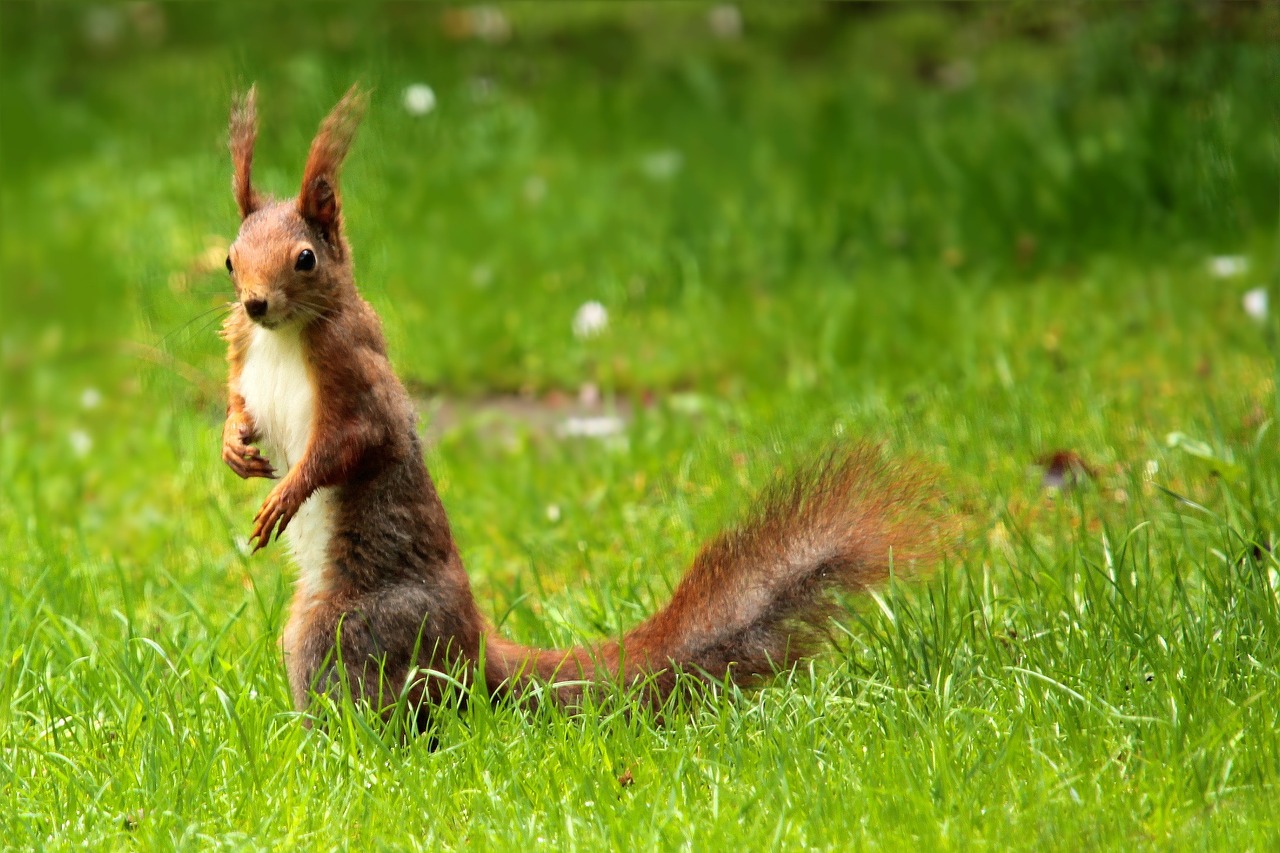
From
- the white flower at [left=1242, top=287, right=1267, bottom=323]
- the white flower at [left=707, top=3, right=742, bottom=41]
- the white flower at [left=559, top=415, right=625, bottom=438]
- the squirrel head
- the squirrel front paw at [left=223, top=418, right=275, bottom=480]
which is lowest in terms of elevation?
the white flower at [left=559, top=415, right=625, bottom=438]

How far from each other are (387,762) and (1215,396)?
8.09ft

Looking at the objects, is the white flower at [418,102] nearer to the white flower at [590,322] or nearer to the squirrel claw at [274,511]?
A: the white flower at [590,322]

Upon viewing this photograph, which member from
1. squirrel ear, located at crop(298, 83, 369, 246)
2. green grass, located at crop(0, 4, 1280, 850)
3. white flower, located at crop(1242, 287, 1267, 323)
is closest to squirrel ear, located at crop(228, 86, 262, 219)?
squirrel ear, located at crop(298, 83, 369, 246)

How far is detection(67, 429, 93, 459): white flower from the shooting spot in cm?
494

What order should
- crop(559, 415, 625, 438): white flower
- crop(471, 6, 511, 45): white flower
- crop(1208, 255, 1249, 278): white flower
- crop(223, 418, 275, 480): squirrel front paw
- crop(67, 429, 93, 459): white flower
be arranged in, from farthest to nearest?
crop(471, 6, 511, 45): white flower
crop(1208, 255, 1249, 278): white flower
crop(67, 429, 93, 459): white flower
crop(559, 415, 625, 438): white flower
crop(223, 418, 275, 480): squirrel front paw

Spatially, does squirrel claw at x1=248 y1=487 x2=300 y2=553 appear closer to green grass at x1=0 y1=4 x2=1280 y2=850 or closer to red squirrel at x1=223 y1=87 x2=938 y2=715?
red squirrel at x1=223 y1=87 x2=938 y2=715

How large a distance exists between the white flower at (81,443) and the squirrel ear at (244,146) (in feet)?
8.32

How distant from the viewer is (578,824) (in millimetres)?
2260

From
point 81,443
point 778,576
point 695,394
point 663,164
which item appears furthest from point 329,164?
point 663,164

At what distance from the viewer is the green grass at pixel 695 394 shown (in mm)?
2365

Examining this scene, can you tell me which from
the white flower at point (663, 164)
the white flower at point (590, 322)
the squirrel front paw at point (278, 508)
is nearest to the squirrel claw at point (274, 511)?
the squirrel front paw at point (278, 508)

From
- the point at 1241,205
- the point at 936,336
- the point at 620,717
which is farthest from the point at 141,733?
the point at 1241,205

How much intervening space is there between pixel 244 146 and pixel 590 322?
290 centimetres

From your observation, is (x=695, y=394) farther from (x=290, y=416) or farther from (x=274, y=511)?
(x=274, y=511)
